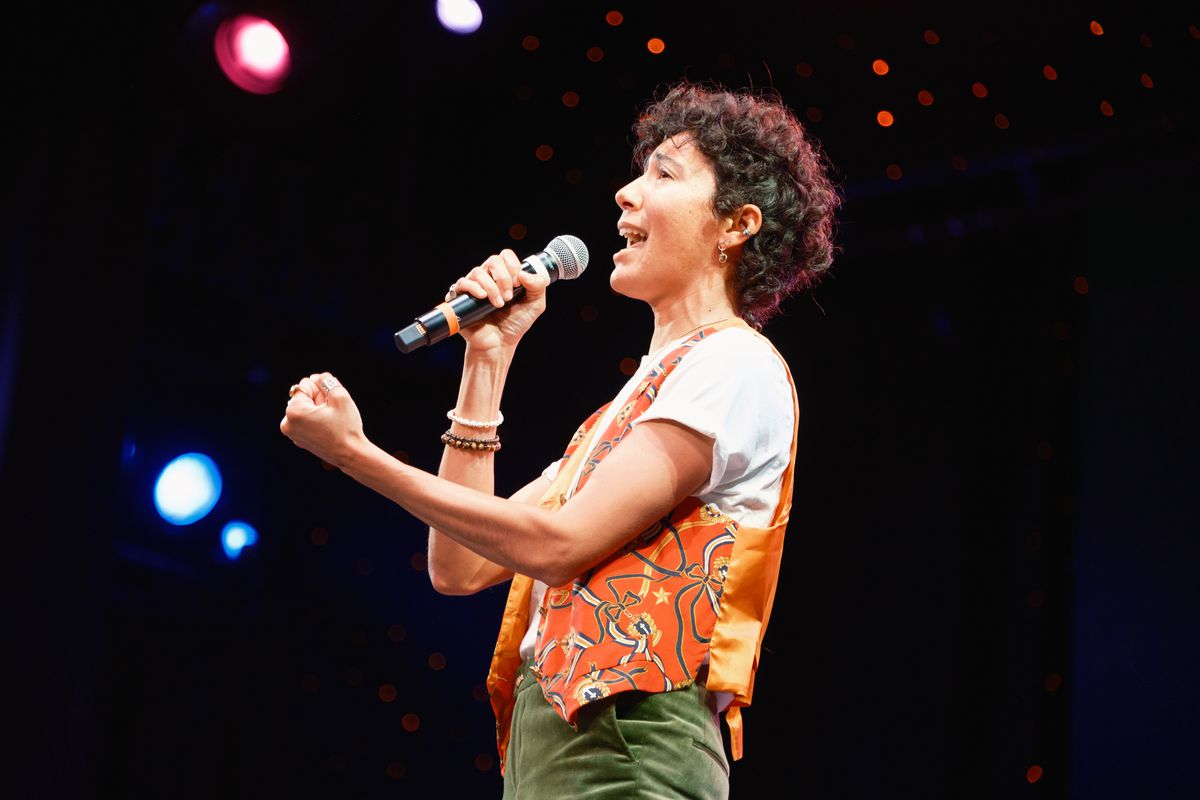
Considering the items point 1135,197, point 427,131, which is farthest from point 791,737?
point 427,131

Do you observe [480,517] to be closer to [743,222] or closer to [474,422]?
[474,422]

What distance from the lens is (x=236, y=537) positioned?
358 centimetres

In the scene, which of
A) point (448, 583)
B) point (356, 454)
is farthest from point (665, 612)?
point (448, 583)

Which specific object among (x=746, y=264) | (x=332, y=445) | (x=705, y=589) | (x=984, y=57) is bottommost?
(x=705, y=589)

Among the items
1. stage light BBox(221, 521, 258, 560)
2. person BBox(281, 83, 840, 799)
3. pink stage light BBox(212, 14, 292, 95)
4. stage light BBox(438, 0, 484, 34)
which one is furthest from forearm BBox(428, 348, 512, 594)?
stage light BBox(221, 521, 258, 560)

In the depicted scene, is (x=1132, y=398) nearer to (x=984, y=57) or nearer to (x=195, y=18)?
(x=984, y=57)

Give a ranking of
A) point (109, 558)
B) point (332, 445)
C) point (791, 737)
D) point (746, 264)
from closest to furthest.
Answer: point (332, 445), point (746, 264), point (109, 558), point (791, 737)

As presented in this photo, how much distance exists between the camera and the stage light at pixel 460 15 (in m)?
3.23

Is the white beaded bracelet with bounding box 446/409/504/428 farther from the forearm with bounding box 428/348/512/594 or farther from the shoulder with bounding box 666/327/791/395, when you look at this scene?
the shoulder with bounding box 666/327/791/395

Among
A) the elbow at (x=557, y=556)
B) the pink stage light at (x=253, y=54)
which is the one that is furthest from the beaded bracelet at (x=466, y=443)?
the pink stage light at (x=253, y=54)

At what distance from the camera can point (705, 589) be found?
4.52 ft

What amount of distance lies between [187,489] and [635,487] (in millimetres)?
2363

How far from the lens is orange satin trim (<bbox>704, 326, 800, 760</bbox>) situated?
136cm

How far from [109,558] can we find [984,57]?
2209mm
